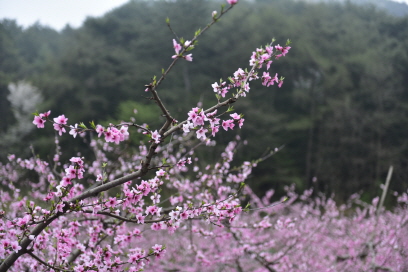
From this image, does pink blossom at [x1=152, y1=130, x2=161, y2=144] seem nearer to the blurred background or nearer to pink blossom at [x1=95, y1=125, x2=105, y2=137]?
pink blossom at [x1=95, y1=125, x2=105, y2=137]

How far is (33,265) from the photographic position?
2281mm

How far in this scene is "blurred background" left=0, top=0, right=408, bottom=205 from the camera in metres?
14.2

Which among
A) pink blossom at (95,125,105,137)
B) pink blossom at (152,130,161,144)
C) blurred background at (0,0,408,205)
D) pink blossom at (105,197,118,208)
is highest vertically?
blurred background at (0,0,408,205)

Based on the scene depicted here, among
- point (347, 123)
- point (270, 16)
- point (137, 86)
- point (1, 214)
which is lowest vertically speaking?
point (1, 214)

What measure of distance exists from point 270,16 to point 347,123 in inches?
295

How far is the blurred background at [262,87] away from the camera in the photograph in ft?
46.6

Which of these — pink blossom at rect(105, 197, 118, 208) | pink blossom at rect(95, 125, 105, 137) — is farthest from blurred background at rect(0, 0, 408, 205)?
pink blossom at rect(95, 125, 105, 137)

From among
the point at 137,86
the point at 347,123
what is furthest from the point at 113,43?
the point at 347,123

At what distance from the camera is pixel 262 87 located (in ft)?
54.0

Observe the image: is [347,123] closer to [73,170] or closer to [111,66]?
[111,66]

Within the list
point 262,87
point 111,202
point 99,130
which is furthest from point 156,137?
point 262,87

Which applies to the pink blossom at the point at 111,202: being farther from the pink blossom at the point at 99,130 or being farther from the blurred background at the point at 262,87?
the blurred background at the point at 262,87

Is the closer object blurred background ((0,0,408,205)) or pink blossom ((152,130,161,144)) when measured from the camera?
pink blossom ((152,130,161,144))

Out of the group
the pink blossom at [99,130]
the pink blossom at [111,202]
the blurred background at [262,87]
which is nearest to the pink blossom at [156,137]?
the pink blossom at [99,130]
